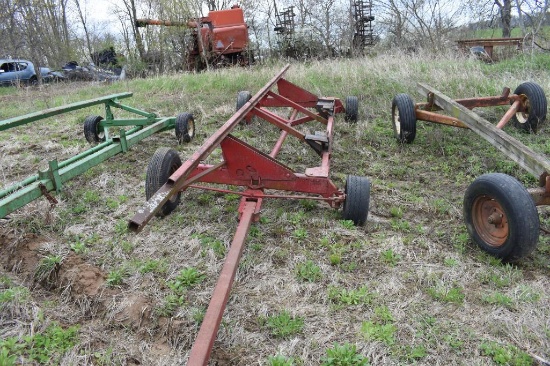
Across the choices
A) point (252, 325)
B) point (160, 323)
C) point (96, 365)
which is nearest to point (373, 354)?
point (252, 325)

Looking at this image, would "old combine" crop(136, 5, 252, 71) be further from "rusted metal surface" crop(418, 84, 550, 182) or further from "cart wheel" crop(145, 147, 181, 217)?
"cart wheel" crop(145, 147, 181, 217)

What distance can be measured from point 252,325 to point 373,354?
0.70 metres

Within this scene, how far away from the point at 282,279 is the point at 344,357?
0.79 m

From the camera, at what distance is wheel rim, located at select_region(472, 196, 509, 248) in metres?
2.90

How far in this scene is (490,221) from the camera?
2.93m

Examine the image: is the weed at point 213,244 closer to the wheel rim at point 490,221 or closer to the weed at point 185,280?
the weed at point 185,280

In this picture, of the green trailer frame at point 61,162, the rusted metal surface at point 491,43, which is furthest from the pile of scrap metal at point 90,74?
the rusted metal surface at point 491,43

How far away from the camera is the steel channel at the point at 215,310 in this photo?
1.78 metres

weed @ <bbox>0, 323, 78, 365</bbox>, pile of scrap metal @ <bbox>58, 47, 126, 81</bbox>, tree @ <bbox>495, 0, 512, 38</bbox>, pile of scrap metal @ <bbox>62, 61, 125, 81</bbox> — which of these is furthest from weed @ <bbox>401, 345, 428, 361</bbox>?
tree @ <bbox>495, 0, 512, 38</bbox>

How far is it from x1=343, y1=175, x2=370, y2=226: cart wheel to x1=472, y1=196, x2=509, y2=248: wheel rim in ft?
2.66

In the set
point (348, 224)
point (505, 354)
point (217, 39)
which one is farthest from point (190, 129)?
point (217, 39)

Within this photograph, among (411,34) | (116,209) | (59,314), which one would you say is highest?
(411,34)

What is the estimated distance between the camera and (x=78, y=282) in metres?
2.75

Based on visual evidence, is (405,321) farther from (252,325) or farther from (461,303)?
(252,325)
